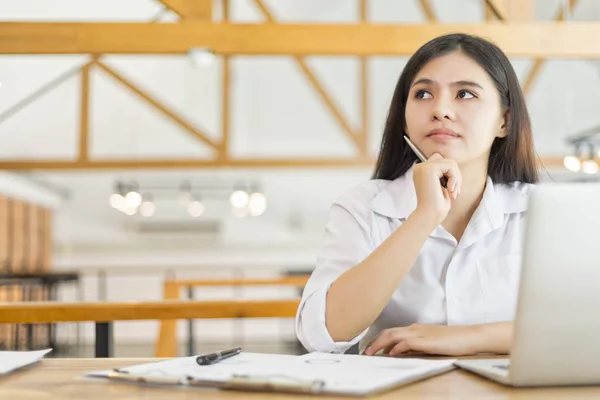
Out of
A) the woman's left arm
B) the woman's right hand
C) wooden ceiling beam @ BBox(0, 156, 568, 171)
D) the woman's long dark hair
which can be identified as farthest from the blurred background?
the woman's left arm

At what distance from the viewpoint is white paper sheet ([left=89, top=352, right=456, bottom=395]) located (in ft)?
2.94

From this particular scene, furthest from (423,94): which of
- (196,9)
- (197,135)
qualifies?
(197,135)

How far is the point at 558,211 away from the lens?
859mm

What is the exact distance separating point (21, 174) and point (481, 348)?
11.0 meters

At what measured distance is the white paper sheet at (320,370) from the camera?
0.90 m

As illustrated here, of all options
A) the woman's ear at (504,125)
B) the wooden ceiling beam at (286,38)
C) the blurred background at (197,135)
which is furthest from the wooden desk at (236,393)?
the blurred background at (197,135)

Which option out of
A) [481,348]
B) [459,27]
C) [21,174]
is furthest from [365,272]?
[21,174]

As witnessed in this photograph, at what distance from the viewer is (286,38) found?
11.3 ft

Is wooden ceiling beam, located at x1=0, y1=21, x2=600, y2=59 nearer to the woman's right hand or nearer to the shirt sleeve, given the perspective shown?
the shirt sleeve

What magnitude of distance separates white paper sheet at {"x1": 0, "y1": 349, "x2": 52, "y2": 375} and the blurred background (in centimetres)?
451

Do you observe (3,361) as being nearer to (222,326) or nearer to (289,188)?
(222,326)

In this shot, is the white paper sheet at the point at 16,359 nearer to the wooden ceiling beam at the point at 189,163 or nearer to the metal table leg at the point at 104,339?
the metal table leg at the point at 104,339

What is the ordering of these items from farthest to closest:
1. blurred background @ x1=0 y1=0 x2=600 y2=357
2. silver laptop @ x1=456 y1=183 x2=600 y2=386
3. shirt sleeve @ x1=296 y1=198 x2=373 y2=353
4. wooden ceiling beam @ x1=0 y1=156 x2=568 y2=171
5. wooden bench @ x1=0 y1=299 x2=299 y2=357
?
wooden ceiling beam @ x1=0 y1=156 x2=568 y2=171 < blurred background @ x1=0 y1=0 x2=600 y2=357 < wooden bench @ x1=0 y1=299 x2=299 y2=357 < shirt sleeve @ x1=296 y1=198 x2=373 y2=353 < silver laptop @ x1=456 y1=183 x2=600 y2=386

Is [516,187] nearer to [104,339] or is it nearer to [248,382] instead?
[248,382]
